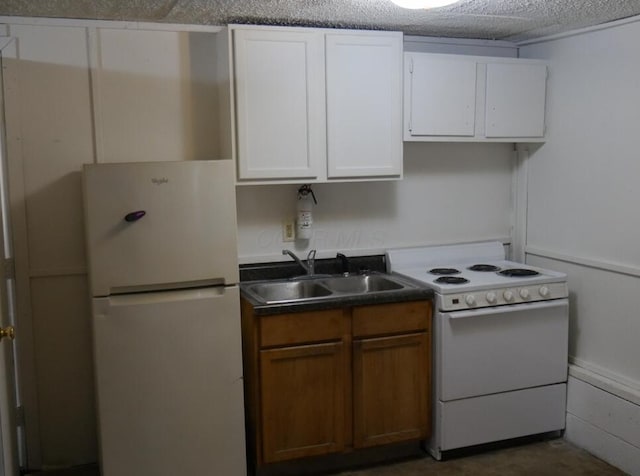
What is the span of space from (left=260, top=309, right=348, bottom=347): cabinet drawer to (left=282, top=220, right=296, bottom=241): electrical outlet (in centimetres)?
67

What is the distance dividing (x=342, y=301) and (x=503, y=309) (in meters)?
0.87

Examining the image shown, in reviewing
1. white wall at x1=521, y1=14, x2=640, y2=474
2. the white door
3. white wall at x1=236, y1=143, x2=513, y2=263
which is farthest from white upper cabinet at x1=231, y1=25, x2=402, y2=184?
the white door

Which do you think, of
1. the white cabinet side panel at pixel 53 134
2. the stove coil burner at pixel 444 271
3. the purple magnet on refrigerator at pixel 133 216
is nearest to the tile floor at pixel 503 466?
the stove coil burner at pixel 444 271

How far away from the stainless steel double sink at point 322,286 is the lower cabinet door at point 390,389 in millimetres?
321

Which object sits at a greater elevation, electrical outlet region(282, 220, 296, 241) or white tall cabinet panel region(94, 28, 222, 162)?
white tall cabinet panel region(94, 28, 222, 162)

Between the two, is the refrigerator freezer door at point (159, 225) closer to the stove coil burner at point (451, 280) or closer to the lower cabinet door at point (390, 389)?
the lower cabinet door at point (390, 389)

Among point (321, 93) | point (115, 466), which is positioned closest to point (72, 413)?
point (115, 466)

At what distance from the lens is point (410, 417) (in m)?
3.27

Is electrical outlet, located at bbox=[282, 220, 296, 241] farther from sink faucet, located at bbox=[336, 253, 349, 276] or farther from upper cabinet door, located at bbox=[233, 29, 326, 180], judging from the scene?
upper cabinet door, located at bbox=[233, 29, 326, 180]

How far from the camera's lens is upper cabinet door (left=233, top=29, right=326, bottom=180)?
3.10m

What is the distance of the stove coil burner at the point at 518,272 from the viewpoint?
346 centimetres

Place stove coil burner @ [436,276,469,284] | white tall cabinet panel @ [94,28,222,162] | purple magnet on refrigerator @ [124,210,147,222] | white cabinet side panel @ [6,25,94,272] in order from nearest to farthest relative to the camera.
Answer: purple magnet on refrigerator @ [124,210,147,222], white cabinet side panel @ [6,25,94,272], white tall cabinet panel @ [94,28,222,162], stove coil burner @ [436,276,469,284]

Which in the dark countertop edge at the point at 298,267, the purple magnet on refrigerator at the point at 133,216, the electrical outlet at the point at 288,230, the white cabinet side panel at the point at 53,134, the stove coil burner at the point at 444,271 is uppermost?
the white cabinet side panel at the point at 53,134

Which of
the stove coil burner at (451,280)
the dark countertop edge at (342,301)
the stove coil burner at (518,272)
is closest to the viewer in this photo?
the dark countertop edge at (342,301)
